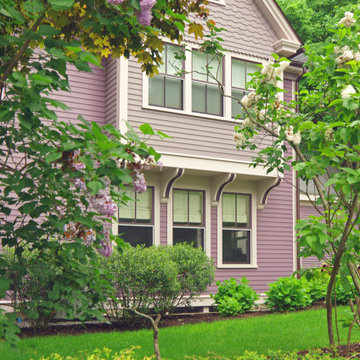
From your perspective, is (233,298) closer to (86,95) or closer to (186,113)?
(186,113)

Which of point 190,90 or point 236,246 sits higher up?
point 190,90

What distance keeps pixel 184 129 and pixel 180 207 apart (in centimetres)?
187

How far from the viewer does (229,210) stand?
1308cm

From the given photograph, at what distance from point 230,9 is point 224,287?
6777 mm

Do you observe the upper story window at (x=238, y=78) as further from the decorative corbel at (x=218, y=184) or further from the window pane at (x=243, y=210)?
the window pane at (x=243, y=210)

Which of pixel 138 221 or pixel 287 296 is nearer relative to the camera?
pixel 287 296

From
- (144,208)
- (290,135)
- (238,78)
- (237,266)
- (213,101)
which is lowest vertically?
(237,266)

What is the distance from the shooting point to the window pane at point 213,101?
1246cm

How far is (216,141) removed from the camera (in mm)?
12172

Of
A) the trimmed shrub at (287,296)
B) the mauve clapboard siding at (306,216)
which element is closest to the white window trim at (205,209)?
the trimmed shrub at (287,296)

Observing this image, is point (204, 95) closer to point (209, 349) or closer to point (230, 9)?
point (230, 9)

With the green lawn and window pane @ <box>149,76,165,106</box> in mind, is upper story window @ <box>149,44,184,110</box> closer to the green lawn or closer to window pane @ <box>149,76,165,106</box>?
window pane @ <box>149,76,165,106</box>

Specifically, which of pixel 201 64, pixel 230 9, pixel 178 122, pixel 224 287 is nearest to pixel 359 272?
pixel 224 287

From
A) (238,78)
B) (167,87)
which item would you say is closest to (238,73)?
(238,78)
